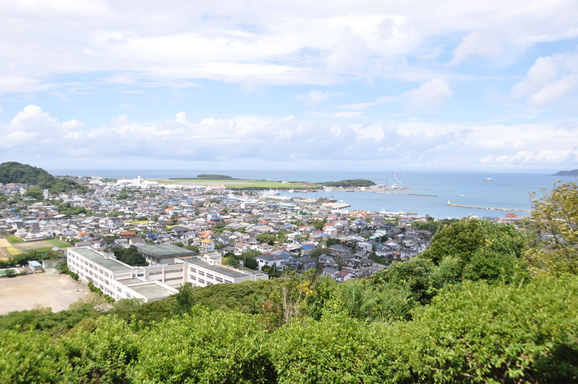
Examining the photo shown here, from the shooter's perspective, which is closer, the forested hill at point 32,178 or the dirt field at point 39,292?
the dirt field at point 39,292

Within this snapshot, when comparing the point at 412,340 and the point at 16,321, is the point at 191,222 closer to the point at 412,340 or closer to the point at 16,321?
the point at 16,321

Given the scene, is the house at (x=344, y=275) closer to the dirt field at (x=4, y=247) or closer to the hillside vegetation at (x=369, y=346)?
the hillside vegetation at (x=369, y=346)

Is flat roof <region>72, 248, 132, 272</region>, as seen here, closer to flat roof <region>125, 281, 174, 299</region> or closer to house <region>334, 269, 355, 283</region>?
flat roof <region>125, 281, 174, 299</region>

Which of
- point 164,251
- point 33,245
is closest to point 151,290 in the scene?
point 164,251

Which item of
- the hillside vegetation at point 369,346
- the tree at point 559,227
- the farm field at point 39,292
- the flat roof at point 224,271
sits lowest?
the farm field at point 39,292

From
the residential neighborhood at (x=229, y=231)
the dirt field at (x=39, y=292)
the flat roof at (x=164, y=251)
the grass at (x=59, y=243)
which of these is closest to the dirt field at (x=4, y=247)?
the residential neighborhood at (x=229, y=231)

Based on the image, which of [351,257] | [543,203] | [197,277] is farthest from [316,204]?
[543,203]

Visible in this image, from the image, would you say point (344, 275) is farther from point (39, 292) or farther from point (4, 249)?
point (4, 249)
